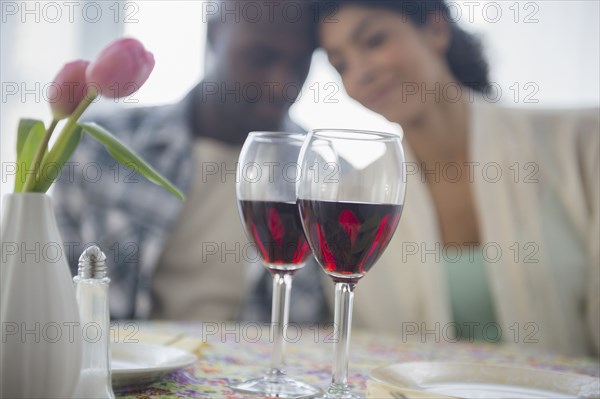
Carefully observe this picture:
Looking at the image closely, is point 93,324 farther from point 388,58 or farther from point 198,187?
point 388,58

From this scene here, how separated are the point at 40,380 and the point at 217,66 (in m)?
1.87

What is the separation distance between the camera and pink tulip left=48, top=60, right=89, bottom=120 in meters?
0.56

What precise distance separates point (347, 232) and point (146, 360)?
273 millimetres

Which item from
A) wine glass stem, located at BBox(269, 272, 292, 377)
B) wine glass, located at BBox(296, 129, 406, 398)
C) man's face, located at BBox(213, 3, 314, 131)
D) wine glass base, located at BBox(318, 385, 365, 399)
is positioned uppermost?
man's face, located at BBox(213, 3, 314, 131)

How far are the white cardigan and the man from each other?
9.3 inches

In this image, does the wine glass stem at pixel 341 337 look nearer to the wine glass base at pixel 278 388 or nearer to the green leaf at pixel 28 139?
the wine glass base at pixel 278 388

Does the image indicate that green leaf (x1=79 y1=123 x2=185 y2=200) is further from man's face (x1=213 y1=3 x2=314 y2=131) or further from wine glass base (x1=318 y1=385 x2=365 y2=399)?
man's face (x1=213 y1=3 x2=314 y2=131)

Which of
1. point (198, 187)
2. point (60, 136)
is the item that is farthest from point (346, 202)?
point (198, 187)

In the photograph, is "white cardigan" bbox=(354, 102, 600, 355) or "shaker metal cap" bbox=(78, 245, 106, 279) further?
"white cardigan" bbox=(354, 102, 600, 355)

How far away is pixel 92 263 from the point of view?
59 centimetres

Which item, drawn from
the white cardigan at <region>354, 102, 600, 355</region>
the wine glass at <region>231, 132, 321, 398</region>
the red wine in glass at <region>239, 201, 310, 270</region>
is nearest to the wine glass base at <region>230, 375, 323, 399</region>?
the wine glass at <region>231, 132, 321, 398</region>

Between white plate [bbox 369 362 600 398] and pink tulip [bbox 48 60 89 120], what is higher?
pink tulip [bbox 48 60 89 120]

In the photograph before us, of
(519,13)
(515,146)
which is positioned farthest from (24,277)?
(519,13)

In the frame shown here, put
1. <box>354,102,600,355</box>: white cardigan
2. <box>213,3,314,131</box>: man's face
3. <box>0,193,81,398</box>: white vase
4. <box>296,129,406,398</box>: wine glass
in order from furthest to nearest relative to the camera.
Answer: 1. <box>213,3,314,131</box>: man's face
2. <box>354,102,600,355</box>: white cardigan
3. <box>296,129,406,398</box>: wine glass
4. <box>0,193,81,398</box>: white vase
